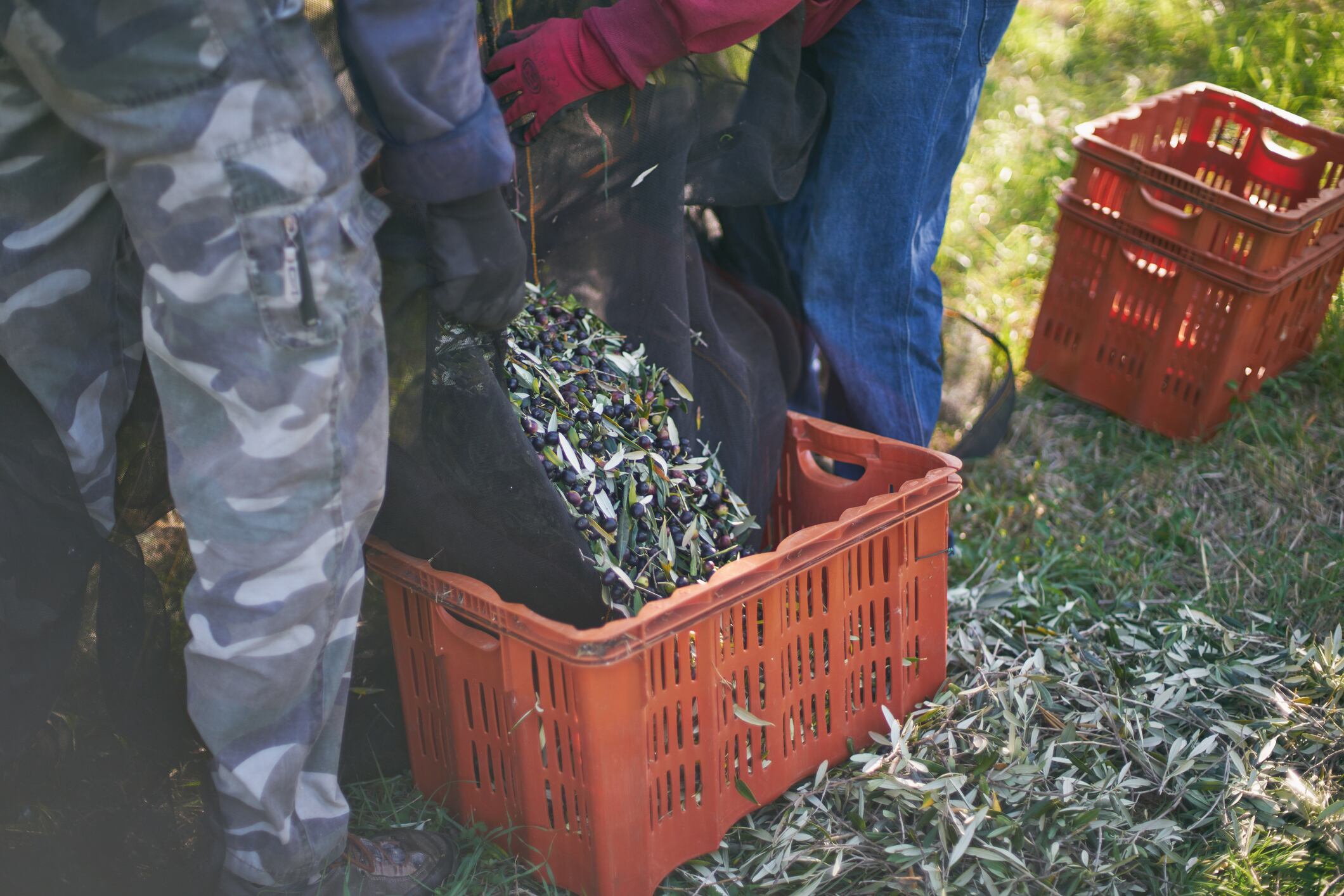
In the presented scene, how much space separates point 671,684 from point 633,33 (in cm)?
100

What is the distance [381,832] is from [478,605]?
0.44 metres

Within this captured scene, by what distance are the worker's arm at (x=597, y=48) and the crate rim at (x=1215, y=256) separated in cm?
150

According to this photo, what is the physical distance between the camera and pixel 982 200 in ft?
12.7

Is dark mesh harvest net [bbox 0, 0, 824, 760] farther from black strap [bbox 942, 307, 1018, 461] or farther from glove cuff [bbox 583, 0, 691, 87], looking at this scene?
black strap [bbox 942, 307, 1018, 461]

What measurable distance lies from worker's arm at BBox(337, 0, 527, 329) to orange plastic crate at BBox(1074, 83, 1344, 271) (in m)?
1.94

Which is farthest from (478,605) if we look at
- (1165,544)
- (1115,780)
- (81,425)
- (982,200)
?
(982,200)

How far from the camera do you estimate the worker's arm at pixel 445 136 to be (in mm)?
1351

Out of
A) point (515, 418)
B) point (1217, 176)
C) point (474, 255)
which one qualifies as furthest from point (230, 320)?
point (1217, 176)

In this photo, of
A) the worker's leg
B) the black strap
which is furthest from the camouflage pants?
the black strap

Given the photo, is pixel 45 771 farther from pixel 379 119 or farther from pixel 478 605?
pixel 379 119

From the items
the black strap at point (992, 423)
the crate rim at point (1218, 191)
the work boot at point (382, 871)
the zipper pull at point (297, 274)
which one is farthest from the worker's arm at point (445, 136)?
the crate rim at point (1218, 191)

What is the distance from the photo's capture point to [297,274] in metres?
1.34

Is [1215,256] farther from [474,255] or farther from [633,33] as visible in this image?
[474,255]

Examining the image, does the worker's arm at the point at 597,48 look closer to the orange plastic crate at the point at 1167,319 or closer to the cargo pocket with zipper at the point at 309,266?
the cargo pocket with zipper at the point at 309,266
